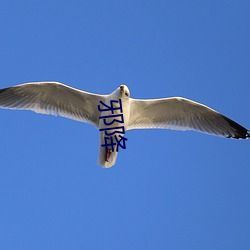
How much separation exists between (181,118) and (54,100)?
72.3 inches

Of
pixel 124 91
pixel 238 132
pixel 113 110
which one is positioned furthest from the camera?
pixel 238 132

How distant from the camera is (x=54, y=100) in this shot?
27.6ft

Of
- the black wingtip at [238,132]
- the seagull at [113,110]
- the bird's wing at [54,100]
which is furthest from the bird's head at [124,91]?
the black wingtip at [238,132]

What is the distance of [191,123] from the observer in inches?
346

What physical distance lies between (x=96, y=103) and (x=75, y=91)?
1.11 feet

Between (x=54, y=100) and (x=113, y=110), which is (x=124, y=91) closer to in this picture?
(x=113, y=110)

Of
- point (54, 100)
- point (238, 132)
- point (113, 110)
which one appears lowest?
point (113, 110)

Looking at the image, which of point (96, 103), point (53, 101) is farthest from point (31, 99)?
point (96, 103)

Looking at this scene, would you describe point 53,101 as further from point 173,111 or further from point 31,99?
point 173,111

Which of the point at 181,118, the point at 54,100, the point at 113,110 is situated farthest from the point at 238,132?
the point at 54,100

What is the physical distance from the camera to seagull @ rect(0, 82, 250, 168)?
8109mm

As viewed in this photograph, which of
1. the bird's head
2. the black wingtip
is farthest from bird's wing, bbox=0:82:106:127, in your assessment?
the black wingtip

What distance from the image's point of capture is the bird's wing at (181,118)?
8453mm

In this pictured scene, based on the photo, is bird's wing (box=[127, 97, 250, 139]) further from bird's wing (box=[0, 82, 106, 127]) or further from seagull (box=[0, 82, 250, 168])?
bird's wing (box=[0, 82, 106, 127])
